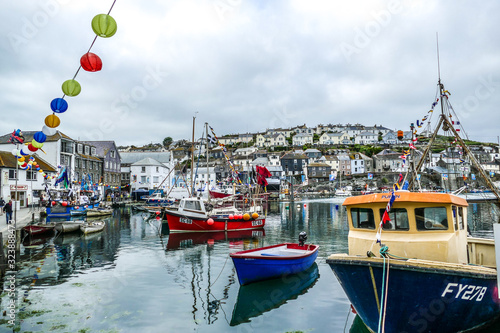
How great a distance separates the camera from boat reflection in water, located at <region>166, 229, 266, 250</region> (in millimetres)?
24688

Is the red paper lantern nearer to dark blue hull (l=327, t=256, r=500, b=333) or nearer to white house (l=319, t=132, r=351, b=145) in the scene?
dark blue hull (l=327, t=256, r=500, b=333)

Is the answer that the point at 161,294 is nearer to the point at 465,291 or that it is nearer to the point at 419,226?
the point at 419,226

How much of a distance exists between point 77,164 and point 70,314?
167ft

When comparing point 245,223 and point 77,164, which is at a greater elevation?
point 77,164

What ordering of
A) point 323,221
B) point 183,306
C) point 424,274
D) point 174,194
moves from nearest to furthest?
point 424,274 → point 183,306 → point 323,221 → point 174,194

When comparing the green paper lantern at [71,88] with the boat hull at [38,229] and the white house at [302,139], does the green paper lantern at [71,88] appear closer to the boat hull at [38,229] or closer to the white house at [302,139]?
the boat hull at [38,229]

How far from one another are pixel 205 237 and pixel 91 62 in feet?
66.5

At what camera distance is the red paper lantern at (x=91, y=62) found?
8.46 metres

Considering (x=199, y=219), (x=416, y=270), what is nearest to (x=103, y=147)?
(x=199, y=219)

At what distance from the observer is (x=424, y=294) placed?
790 centimetres

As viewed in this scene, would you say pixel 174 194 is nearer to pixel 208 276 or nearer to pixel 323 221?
pixel 323 221

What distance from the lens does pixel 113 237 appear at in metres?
27.5

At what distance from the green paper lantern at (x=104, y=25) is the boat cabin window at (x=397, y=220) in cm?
832

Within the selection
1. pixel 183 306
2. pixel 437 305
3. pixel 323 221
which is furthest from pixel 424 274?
pixel 323 221
